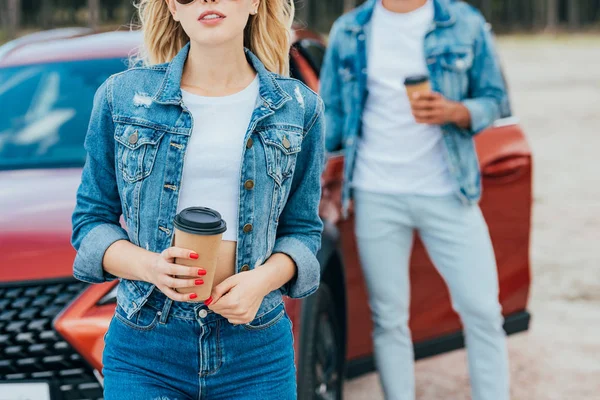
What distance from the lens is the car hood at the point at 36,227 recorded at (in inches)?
103

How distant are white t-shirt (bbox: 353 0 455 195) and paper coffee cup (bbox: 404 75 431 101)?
0.65ft

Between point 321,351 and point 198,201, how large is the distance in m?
1.56

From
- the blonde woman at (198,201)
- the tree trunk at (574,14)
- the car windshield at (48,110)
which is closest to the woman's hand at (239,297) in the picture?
the blonde woman at (198,201)

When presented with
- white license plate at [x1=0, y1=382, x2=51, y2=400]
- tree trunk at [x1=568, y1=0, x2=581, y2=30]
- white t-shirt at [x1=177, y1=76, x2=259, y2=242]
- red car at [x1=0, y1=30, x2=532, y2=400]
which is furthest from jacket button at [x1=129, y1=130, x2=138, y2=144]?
tree trunk at [x1=568, y1=0, x2=581, y2=30]

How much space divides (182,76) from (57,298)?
97 centimetres

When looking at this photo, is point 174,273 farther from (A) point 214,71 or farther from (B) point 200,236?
(A) point 214,71

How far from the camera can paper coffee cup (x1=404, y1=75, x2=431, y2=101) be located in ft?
9.37

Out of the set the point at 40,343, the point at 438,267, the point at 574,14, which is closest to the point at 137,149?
the point at 40,343

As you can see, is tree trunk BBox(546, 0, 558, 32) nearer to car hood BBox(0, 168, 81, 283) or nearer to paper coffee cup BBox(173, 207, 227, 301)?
car hood BBox(0, 168, 81, 283)

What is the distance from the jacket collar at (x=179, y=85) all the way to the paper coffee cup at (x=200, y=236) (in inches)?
11.3

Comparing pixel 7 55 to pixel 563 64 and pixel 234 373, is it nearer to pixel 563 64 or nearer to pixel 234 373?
pixel 234 373

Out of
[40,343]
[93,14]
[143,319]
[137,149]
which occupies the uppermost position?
[137,149]

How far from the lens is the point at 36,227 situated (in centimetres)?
276

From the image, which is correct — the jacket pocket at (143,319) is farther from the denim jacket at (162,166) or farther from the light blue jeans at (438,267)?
the light blue jeans at (438,267)
